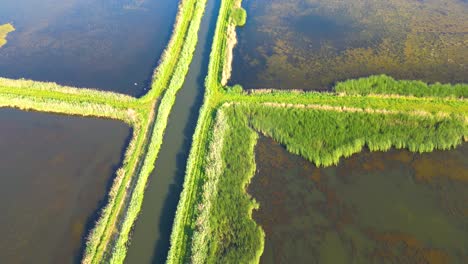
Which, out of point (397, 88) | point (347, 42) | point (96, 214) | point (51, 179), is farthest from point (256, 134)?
point (347, 42)

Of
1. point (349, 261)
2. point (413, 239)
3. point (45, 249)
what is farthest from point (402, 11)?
point (45, 249)

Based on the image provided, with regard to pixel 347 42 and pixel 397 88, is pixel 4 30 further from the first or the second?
pixel 397 88

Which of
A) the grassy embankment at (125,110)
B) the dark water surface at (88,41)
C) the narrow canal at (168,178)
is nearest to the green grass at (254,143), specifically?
the narrow canal at (168,178)

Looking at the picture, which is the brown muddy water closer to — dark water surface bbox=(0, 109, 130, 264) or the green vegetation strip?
the green vegetation strip

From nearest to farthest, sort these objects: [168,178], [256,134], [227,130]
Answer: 1. [168,178]
2. [256,134]
3. [227,130]

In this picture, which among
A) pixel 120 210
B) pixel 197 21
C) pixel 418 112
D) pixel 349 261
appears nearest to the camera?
pixel 349 261

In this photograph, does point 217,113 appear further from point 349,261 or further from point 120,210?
point 349,261
